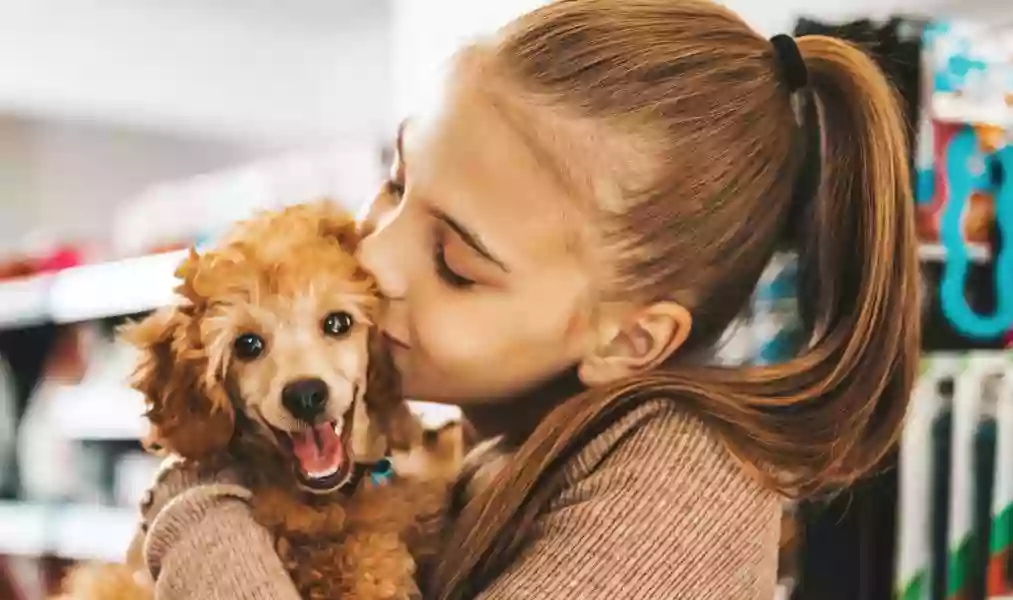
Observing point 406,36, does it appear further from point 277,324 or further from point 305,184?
point 277,324

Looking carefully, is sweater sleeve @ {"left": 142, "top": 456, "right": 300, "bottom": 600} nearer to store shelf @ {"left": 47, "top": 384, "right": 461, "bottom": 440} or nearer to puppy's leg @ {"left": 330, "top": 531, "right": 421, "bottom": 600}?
puppy's leg @ {"left": 330, "top": 531, "right": 421, "bottom": 600}

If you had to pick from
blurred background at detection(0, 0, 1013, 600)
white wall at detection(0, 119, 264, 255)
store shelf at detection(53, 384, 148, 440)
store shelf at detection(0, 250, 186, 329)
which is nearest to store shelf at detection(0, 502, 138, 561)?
blurred background at detection(0, 0, 1013, 600)

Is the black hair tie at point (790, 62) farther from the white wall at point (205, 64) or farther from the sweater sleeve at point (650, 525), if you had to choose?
the white wall at point (205, 64)

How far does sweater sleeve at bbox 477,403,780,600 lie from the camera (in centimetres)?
60

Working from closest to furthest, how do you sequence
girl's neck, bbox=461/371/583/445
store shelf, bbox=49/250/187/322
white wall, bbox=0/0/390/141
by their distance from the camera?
girl's neck, bbox=461/371/583/445, store shelf, bbox=49/250/187/322, white wall, bbox=0/0/390/141

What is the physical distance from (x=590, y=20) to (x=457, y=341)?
0.69 ft

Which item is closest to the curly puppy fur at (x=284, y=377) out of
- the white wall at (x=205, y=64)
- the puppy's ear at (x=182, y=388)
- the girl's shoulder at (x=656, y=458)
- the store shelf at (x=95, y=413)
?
the puppy's ear at (x=182, y=388)

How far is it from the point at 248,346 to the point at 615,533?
225 millimetres

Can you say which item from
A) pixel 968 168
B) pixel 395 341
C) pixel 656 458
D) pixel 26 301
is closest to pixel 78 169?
pixel 26 301

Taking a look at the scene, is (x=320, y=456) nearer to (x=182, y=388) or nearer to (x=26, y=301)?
(x=182, y=388)

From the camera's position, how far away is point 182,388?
0.66 meters

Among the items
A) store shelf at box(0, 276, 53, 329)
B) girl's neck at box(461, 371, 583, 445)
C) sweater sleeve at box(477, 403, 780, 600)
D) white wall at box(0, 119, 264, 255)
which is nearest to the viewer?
sweater sleeve at box(477, 403, 780, 600)

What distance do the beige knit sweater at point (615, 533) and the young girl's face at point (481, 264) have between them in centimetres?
7

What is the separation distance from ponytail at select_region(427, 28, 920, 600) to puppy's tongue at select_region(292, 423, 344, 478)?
0.31 ft
